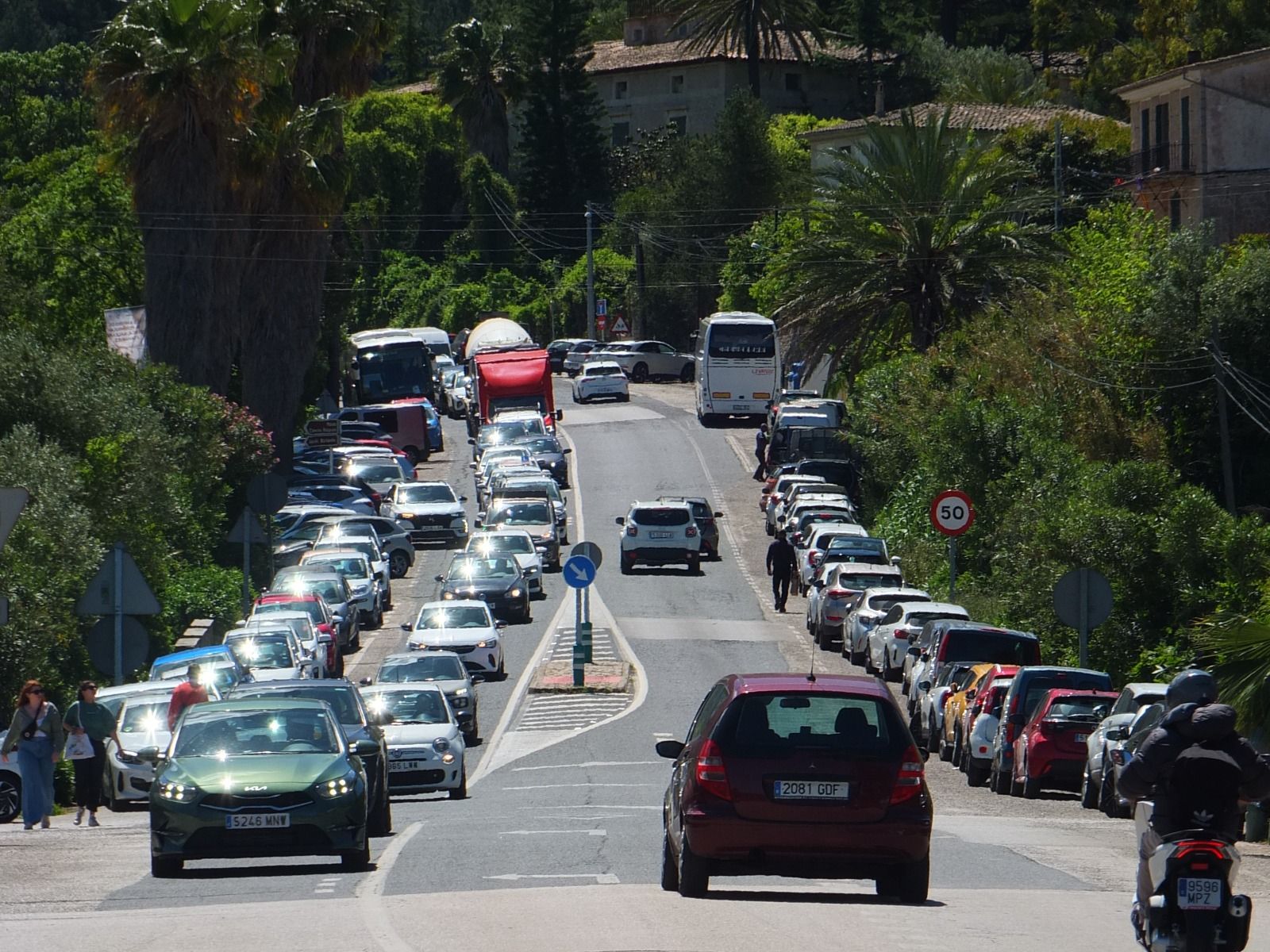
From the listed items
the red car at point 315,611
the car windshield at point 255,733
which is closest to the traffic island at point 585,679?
the red car at point 315,611

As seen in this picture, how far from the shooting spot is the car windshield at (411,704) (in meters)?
24.3

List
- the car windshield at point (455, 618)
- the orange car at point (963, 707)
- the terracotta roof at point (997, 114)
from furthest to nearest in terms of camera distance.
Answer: the terracotta roof at point (997, 114)
the car windshield at point (455, 618)
the orange car at point (963, 707)

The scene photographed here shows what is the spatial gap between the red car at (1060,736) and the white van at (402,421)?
47261 millimetres

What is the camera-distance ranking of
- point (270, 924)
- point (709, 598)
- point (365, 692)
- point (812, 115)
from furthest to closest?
point (812, 115), point (709, 598), point (365, 692), point (270, 924)

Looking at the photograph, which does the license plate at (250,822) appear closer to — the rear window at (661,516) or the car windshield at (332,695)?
the car windshield at (332,695)

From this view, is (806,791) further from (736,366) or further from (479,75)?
(479,75)

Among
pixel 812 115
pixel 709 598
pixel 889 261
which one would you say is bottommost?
pixel 709 598

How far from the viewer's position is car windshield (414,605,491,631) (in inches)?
1385

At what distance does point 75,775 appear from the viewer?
2186cm

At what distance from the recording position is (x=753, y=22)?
102125mm

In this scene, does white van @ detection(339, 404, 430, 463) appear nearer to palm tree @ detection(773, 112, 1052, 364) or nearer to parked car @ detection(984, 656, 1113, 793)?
palm tree @ detection(773, 112, 1052, 364)

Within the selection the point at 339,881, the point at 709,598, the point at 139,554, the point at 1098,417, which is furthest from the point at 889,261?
the point at 339,881

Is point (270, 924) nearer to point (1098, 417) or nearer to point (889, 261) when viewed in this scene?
point (1098, 417)

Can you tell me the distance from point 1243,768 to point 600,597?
3488 cm
